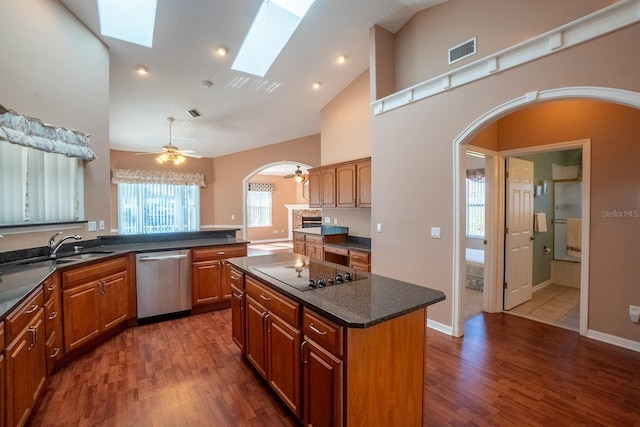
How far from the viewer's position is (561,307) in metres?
4.00

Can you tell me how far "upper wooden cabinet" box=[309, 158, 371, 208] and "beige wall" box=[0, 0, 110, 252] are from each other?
321 centimetres

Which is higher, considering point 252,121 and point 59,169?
point 252,121

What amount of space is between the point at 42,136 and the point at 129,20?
1831 millimetres

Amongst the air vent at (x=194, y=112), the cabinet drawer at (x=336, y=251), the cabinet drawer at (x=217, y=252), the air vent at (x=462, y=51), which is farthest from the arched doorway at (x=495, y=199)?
the air vent at (x=194, y=112)

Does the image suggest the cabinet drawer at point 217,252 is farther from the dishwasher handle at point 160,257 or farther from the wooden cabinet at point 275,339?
the wooden cabinet at point 275,339

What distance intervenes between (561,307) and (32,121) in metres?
6.28

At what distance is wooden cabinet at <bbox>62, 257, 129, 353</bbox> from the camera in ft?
8.50

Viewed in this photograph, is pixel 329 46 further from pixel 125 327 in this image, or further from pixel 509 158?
pixel 125 327

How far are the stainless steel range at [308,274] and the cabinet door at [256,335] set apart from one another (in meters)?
0.28

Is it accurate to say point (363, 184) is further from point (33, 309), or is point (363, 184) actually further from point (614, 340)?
point (33, 309)

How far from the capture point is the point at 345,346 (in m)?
1.40

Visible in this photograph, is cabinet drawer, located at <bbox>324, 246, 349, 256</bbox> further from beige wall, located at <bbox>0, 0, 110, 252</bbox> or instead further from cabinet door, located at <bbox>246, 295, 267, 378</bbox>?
beige wall, located at <bbox>0, 0, 110, 252</bbox>

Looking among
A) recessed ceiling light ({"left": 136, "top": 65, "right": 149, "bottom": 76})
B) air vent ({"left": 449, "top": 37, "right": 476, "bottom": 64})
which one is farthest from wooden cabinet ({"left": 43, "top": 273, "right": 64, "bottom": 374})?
air vent ({"left": 449, "top": 37, "right": 476, "bottom": 64})

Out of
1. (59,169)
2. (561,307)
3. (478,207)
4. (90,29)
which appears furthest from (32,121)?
(478,207)
